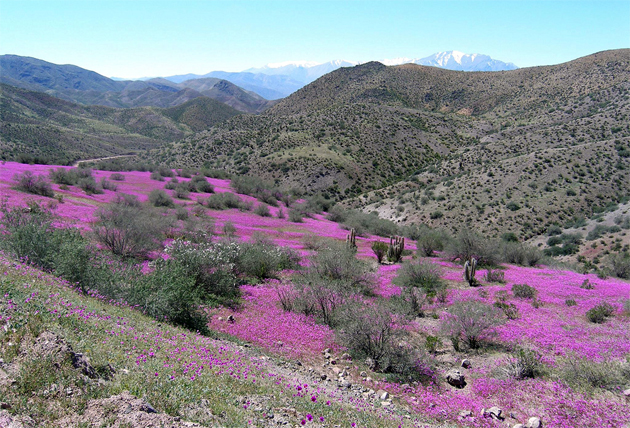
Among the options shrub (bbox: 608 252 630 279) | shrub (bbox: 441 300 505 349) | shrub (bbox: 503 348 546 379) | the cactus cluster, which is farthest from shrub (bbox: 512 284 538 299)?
shrub (bbox: 608 252 630 279)

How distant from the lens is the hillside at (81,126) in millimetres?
60237

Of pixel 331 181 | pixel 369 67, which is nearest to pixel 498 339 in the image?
pixel 331 181

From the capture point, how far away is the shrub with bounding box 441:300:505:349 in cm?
885

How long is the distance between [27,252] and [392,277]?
1304cm

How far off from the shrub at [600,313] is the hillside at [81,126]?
1746 inches

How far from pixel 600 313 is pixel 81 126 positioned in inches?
4834

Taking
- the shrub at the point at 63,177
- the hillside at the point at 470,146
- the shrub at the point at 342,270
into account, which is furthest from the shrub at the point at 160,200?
the hillside at the point at 470,146

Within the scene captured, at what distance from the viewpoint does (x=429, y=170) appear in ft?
173

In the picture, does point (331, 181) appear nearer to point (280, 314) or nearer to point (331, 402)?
point (280, 314)

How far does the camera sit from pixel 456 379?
282 inches

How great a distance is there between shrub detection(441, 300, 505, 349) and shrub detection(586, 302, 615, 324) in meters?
4.26

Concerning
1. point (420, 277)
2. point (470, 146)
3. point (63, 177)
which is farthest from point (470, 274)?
point (470, 146)

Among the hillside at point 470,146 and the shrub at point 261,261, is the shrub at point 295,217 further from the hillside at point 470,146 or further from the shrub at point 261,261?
the hillside at point 470,146

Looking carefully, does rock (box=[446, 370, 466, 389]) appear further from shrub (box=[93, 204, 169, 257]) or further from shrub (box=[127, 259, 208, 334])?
shrub (box=[93, 204, 169, 257])
